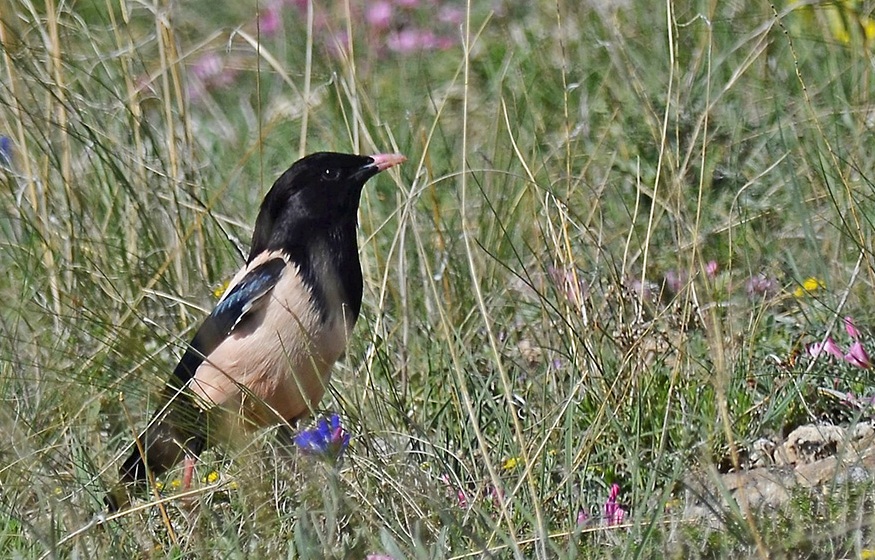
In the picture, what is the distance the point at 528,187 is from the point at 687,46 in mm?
1500

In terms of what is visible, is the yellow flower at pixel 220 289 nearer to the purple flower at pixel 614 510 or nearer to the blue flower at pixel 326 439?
the blue flower at pixel 326 439

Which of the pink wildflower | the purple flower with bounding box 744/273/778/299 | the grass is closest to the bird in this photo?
the grass

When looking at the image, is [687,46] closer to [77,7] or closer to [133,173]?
[133,173]

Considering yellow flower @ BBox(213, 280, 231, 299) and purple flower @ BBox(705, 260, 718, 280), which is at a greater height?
yellow flower @ BBox(213, 280, 231, 299)

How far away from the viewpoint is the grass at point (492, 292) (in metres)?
2.96

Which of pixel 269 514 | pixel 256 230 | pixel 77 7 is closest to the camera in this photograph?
pixel 269 514

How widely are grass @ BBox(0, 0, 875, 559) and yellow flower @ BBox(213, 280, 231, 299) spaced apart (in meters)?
0.02

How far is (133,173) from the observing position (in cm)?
413

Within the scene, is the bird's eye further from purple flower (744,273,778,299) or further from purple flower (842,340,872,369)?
purple flower (842,340,872,369)

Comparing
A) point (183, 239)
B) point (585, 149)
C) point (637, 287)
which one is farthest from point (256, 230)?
point (585, 149)

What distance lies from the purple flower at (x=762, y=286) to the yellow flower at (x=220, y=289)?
147 cm

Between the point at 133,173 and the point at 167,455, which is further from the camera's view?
the point at 133,173

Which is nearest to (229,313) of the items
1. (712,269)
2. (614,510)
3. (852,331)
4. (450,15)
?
(614,510)

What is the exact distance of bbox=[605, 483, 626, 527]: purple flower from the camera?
10.1 ft
